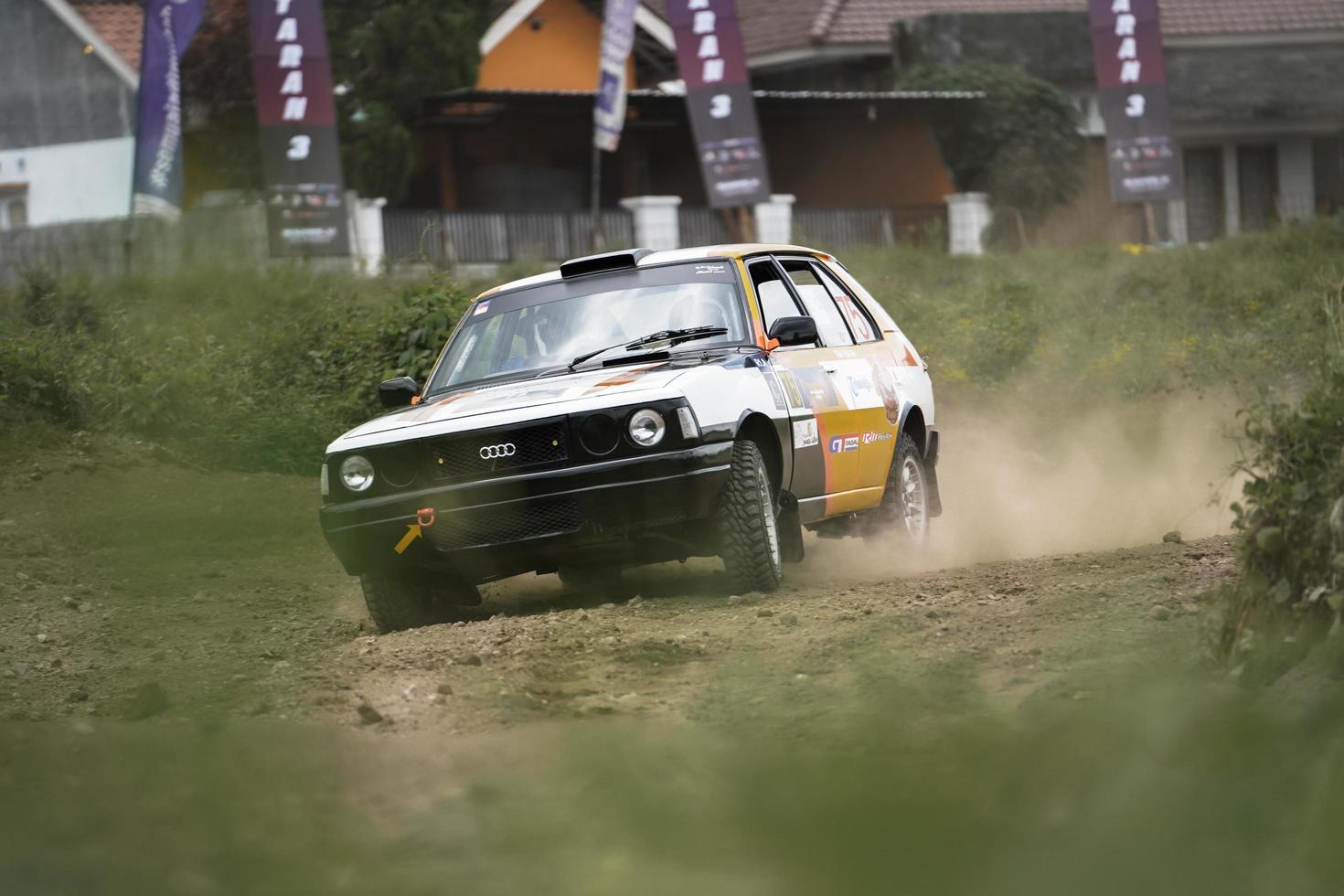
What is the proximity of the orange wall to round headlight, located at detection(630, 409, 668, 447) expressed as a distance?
26.6 m

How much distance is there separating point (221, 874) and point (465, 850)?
528 mm

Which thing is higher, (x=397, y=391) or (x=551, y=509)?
(x=397, y=391)

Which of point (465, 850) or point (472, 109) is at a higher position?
point (472, 109)

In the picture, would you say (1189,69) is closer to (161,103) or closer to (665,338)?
(161,103)

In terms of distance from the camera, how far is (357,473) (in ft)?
26.4

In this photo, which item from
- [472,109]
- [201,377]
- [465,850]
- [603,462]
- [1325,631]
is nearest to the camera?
[465,850]

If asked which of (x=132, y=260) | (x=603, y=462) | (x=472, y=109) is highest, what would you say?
(x=472, y=109)

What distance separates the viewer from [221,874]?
4.04 metres

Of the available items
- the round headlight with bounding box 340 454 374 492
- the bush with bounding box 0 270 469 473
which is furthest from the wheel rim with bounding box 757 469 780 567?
the bush with bounding box 0 270 469 473

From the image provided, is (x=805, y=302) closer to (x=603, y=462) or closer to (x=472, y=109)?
(x=603, y=462)

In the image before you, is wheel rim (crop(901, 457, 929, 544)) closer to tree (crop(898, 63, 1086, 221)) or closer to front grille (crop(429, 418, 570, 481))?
front grille (crop(429, 418, 570, 481))

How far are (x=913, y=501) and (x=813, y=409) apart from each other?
1643 mm

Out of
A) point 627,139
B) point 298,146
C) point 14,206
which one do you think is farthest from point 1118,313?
point 14,206

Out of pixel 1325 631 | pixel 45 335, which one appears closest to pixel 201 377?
pixel 45 335
